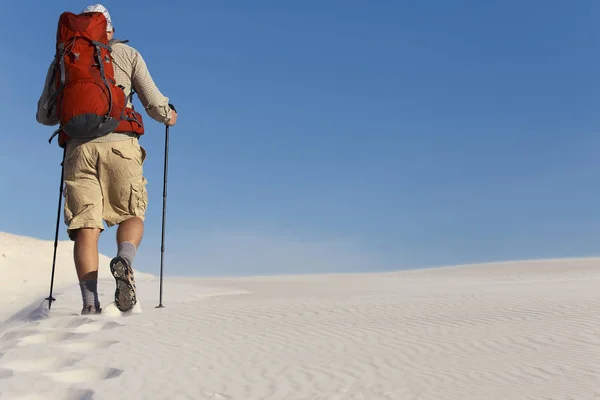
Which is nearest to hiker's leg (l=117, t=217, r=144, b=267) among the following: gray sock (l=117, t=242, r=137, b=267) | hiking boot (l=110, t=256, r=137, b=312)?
gray sock (l=117, t=242, r=137, b=267)

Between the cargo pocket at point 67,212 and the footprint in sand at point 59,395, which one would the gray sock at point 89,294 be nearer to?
the cargo pocket at point 67,212

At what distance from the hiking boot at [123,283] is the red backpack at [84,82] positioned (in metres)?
1.18

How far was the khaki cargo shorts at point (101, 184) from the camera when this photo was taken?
18.1 feet

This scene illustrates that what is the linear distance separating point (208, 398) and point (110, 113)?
3.24 meters

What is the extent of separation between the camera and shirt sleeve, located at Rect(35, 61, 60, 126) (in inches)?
225

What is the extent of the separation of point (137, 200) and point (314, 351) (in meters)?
2.66

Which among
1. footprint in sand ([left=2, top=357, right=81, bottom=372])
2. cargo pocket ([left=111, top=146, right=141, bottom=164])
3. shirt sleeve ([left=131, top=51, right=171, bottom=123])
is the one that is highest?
shirt sleeve ([left=131, top=51, right=171, bottom=123])

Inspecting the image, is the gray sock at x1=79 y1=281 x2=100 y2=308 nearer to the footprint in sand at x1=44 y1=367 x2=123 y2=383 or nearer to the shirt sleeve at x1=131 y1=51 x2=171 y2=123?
the shirt sleeve at x1=131 y1=51 x2=171 y2=123

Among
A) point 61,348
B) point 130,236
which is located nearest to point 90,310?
point 130,236

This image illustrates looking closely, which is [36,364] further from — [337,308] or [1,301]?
[1,301]

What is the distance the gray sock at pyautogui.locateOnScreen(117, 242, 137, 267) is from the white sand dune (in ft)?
1.44

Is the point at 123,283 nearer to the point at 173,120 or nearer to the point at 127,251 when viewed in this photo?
the point at 127,251

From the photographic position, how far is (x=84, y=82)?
5.38m

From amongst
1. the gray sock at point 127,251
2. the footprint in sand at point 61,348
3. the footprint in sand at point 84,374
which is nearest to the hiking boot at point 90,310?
the footprint in sand at point 61,348
